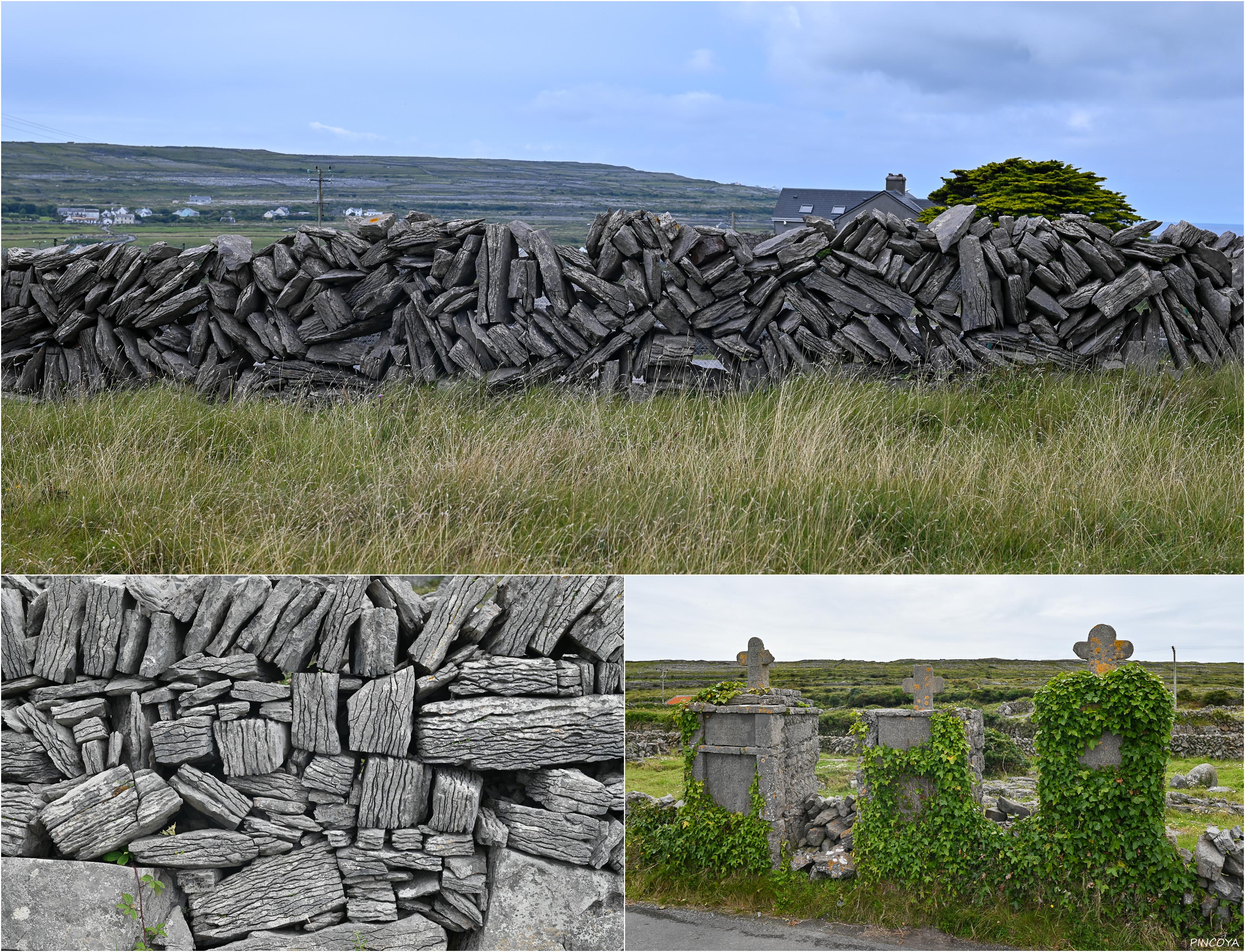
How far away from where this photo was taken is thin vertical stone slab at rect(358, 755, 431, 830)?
3803mm

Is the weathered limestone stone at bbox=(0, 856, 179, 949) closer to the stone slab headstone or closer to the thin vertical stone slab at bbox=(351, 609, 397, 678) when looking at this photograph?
the thin vertical stone slab at bbox=(351, 609, 397, 678)

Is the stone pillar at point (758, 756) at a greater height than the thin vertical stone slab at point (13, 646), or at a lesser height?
lesser

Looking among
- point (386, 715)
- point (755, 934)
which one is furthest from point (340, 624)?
point (755, 934)

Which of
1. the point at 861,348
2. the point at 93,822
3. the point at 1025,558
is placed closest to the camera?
the point at 93,822

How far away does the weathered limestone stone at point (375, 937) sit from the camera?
152 inches

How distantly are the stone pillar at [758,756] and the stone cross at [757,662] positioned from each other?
7 centimetres

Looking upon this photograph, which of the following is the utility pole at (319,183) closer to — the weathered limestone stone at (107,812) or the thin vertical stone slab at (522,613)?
the weathered limestone stone at (107,812)

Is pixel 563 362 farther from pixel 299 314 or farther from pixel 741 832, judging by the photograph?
pixel 741 832

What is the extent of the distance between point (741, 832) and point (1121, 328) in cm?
683

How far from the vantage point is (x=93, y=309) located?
9.21 metres

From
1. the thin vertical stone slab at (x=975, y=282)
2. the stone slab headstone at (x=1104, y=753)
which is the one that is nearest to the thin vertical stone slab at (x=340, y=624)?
the stone slab headstone at (x=1104, y=753)

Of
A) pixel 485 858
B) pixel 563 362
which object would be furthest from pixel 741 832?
pixel 563 362

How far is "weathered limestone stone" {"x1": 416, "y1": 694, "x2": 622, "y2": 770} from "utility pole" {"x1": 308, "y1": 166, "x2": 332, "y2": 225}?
1069 inches

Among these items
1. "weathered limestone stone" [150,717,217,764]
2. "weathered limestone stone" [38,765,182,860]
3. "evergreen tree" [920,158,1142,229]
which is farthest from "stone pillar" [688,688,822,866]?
"evergreen tree" [920,158,1142,229]
